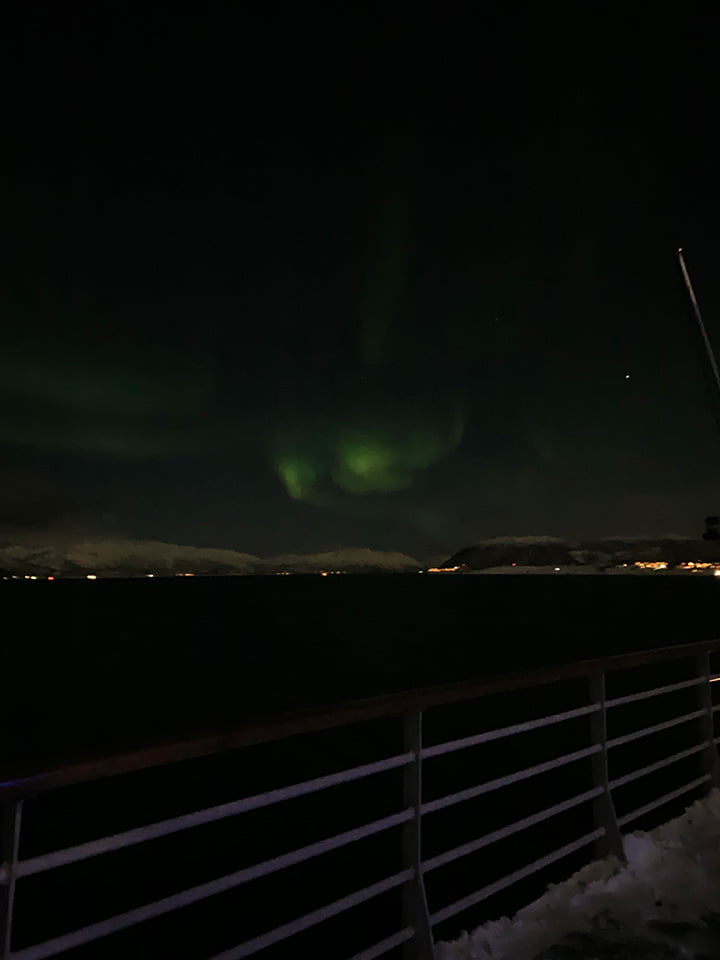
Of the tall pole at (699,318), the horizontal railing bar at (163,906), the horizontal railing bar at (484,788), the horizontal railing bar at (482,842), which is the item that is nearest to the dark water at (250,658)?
the horizontal railing bar at (163,906)

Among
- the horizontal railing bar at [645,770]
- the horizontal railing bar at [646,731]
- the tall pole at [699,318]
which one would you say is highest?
the tall pole at [699,318]

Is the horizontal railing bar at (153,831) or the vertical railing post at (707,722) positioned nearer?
the horizontal railing bar at (153,831)

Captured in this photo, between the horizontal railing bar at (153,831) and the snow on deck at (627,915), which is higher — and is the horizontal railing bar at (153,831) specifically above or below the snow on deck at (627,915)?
above

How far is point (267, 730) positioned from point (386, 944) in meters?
1.05

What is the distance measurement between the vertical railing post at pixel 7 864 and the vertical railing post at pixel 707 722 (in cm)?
403

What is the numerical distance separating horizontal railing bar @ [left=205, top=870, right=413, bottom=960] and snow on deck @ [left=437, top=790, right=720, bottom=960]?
55 cm

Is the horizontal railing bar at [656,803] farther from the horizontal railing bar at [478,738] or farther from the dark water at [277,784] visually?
the dark water at [277,784]

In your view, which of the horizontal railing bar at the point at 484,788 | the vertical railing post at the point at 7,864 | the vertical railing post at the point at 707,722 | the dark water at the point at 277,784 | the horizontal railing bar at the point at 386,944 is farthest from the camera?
the dark water at the point at 277,784

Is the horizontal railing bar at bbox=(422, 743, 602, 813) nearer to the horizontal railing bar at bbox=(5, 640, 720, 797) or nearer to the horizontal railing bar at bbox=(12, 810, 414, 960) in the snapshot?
the horizontal railing bar at bbox=(12, 810, 414, 960)

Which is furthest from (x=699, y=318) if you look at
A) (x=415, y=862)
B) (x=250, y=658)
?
(x=250, y=658)

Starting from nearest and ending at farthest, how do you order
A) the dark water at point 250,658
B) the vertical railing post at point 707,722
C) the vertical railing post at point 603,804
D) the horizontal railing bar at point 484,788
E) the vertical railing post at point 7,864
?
the vertical railing post at point 7,864, the horizontal railing bar at point 484,788, the vertical railing post at point 603,804, the vertical railing post at point 707,722, the dark water at point 250,658

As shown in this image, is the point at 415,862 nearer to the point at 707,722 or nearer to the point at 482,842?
the point at 482,842

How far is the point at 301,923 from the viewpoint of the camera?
2451mm

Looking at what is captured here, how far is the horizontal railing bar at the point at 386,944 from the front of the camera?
8.42 feet
